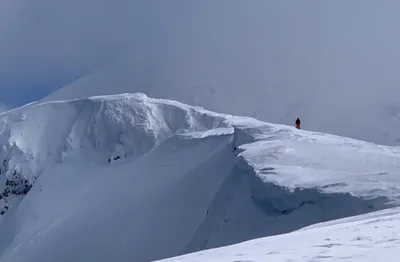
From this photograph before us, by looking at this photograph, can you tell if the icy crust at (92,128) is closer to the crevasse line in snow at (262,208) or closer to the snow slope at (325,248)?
the crevasse line in snow at (262,208)

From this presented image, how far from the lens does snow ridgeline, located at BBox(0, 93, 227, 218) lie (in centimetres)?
5475

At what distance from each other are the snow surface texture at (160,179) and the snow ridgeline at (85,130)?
11 cm

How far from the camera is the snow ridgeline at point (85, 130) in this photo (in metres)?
54.8

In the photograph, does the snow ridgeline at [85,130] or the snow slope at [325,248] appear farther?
the snow ridgeline at [85,130]

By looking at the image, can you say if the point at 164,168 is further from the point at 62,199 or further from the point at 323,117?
the point at 323,117

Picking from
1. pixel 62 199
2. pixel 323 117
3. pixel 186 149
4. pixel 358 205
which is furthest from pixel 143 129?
pixel 358 205

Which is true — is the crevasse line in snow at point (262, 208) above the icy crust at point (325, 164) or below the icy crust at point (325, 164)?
below

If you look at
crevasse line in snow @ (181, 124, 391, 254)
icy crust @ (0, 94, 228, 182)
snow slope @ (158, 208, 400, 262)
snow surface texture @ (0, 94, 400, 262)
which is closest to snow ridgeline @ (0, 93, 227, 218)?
icy crust @ (0, 94, 228, 182)

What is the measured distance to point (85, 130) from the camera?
59.2 meters

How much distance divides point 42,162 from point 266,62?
3809 cm

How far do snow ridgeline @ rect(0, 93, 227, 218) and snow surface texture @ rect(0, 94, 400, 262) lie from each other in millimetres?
113

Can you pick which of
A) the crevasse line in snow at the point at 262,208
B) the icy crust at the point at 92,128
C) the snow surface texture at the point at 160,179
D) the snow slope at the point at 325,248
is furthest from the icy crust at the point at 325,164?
the icy crust at the point at 92,128

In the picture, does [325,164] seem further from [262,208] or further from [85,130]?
[85,130]

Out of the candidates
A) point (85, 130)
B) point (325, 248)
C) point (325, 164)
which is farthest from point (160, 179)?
point (325, 248)
